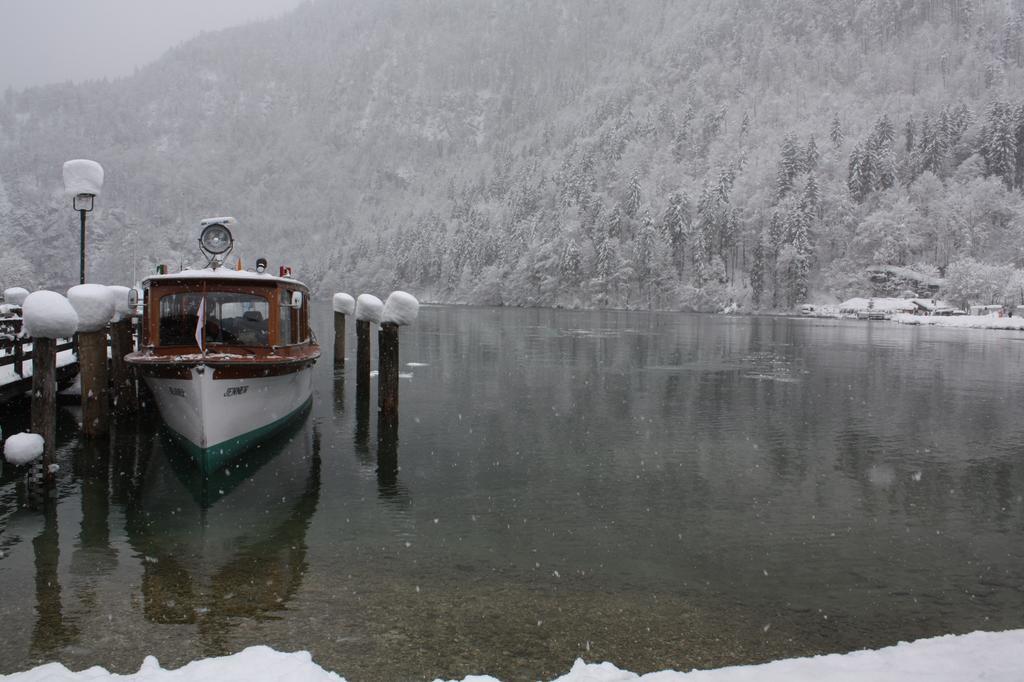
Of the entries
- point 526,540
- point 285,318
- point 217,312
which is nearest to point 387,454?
point 285,318

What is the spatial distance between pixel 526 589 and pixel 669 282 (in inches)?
4282

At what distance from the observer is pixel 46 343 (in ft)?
41.1

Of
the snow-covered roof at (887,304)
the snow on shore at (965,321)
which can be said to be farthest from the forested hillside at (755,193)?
the snow on shore at (965,321)

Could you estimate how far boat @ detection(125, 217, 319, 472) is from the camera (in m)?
13.5

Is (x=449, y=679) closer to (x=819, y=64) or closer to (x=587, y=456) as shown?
(x=587, y=456)

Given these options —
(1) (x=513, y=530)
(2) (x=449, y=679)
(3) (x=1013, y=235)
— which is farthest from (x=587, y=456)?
(3) (x=1013, y=235)

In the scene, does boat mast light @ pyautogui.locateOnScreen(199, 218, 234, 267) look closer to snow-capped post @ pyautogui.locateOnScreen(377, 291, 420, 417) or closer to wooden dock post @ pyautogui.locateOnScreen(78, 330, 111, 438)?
wooden dock post @ pyautogui.locateOnScreen(78, 330, 111, 438)

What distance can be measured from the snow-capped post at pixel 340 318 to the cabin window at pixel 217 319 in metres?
11.9

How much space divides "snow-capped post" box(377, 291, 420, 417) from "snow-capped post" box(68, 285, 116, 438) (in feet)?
21.4

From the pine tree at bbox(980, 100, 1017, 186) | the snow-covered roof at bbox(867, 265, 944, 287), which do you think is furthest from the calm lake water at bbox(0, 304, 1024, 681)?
the pine tree at bbox(980, 100, 1017, 186)

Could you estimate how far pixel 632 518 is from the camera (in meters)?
12.0

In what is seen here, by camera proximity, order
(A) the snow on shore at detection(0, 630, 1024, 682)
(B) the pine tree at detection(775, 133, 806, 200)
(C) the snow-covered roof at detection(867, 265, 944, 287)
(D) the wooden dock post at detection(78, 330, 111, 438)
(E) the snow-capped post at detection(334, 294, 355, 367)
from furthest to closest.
Result: (B) the pine tree at detection(775, 133, 806, 200), (C) the snow-covered roof at detection(867, 265, 944, 287), (E) the snow-capped post at detection(334, 294, 355, 367), (D) the wooden dock post at detection(78, 330, 111, 438), (A) the snow on shore at detection(0, 630, 1024, 682)

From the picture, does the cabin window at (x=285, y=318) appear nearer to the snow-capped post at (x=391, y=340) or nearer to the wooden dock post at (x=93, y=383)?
the snow-capped post at (x=391, y=340)

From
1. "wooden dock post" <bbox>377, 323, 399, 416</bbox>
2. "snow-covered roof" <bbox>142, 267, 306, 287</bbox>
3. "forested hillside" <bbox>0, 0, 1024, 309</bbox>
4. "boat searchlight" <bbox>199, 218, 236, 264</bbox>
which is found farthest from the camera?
"forested hillside" <bbox>0, 0, 1024, 309</bbox>
